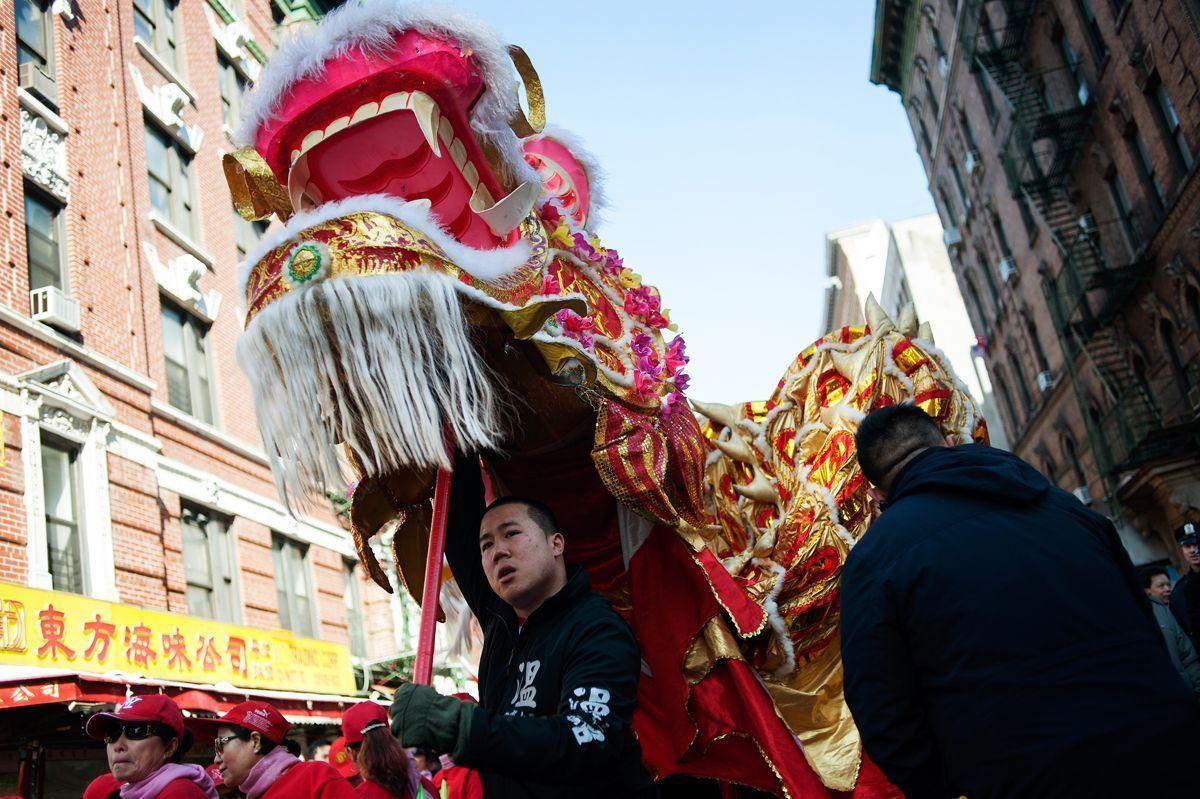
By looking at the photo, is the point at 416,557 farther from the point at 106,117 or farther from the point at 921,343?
the point at 106,117

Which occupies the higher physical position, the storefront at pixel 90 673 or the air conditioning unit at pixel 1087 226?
the air conditioning unit at pixel 1087 226

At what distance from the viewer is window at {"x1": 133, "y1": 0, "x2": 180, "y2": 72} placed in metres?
16.7

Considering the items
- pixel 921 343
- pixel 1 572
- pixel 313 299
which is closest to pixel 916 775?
pixel 313 299

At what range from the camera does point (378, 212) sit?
10.6 ft

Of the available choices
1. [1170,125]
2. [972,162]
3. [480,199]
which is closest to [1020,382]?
[972,162]

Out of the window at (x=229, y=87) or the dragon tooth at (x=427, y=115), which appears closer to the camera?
the dragon tooth at (x=427, y=115)

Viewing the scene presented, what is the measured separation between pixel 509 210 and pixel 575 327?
475 mm

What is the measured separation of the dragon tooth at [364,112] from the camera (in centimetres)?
340

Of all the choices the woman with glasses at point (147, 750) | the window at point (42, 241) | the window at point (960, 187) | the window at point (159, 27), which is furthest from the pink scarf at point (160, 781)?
the window at point (960, 187)

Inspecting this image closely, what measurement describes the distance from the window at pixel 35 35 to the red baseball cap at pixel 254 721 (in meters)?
10.8

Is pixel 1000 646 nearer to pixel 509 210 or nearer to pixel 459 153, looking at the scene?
pixel 509 210

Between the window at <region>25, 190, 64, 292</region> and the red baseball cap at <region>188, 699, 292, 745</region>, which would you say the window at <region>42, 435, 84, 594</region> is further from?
the red baseball cap at <region>188, 699, 292, 745</region>

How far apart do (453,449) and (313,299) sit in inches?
31.9

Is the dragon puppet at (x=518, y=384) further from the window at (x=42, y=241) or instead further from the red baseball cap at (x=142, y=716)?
the window at (x=42, y=241)
